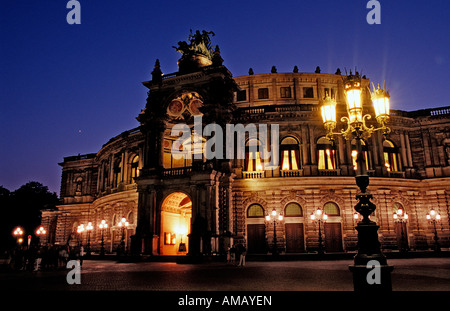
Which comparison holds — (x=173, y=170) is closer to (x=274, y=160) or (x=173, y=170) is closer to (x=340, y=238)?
(x=274, y=160)

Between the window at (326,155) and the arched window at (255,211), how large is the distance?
6.99 m

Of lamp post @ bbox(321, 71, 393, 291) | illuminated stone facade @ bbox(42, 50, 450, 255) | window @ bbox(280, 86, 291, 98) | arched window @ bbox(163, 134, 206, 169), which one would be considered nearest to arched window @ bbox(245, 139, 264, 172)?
illuminated stone facade @ bbox(42, 50, 450, 255)

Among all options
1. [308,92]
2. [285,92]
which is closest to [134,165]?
[285,92]

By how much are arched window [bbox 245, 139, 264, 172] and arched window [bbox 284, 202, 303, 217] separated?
4318mm

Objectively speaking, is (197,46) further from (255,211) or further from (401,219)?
(401,219)

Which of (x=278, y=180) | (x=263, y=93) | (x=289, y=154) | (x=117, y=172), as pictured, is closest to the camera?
(x=278, y=180)

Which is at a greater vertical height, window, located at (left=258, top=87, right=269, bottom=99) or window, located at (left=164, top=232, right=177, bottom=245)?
window, located at (left=258, top=87, right=269, bottom=99)

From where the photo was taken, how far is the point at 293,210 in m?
33.7

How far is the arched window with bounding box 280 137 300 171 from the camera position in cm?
3444

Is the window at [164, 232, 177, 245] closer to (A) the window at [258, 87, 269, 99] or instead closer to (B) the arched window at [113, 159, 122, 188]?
(B) the arched window at [113, 159, 122, 188]

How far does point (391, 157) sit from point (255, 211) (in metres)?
14.8

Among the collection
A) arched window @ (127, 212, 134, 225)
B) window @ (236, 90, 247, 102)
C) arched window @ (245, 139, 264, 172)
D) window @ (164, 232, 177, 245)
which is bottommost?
window @ (164, 232, 177, 245)

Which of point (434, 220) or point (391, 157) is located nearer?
point (434, 220)

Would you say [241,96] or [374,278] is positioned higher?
[241,96]
